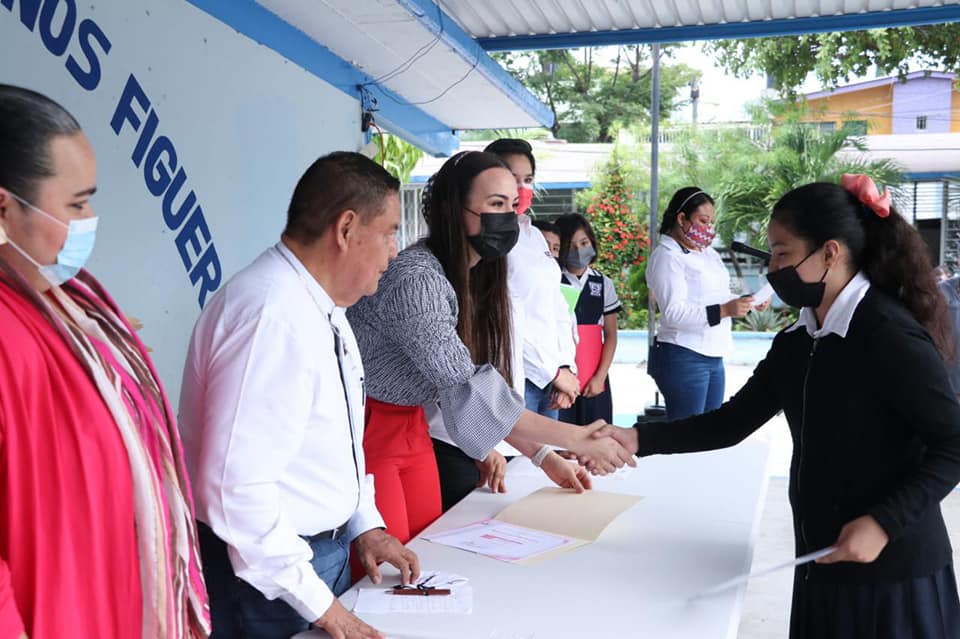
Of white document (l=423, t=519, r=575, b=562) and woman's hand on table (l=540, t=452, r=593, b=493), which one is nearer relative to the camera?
white document (l=423, t=519, r=575, b=562)

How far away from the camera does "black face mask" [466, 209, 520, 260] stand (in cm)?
245

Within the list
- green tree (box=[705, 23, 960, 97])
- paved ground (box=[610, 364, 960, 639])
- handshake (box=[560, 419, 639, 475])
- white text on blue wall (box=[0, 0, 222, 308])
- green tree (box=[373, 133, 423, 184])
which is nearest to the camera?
handshake (box=[560, 419, 639, 475])

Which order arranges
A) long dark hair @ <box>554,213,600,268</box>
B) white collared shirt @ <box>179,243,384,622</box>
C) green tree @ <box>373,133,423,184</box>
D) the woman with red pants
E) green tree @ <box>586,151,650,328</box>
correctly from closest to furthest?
white collared shirt @ <box>179,243,384,622</box>
the woman with red pants
long dark hair @ <box>554,213,600,268</box>
green tree @ <box>373,133,423,184</box>
green tree @ <box>586,151,650,328</box>

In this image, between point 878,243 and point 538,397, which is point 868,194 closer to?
Answer: point 878,243

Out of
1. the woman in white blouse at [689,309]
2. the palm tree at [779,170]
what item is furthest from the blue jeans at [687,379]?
the palm tree at [779,170]

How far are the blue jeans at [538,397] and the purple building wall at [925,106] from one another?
21.5 meters

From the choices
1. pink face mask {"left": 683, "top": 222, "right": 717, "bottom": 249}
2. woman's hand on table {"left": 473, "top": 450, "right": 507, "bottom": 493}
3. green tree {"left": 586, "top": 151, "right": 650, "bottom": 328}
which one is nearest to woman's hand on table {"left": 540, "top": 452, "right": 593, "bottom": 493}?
woman's hand on table {"left": 473, "top": 450, "right": 507, "bottom": 493}

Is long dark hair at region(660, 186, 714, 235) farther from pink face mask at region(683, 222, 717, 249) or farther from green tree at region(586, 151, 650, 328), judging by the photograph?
green tree at region(586, 151, 650, 328)

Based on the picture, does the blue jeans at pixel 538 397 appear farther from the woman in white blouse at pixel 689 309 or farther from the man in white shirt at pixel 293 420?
the man in white shirt at pixel 293 420

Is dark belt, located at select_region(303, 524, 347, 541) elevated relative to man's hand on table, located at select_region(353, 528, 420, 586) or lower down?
elevated

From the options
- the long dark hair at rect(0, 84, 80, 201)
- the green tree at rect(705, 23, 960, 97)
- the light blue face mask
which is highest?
the green tree at rect(705, 23, 960, 97)

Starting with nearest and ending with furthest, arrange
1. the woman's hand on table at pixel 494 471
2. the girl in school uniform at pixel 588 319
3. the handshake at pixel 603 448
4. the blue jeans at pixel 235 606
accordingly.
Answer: the blue jeans at pixel 235 606
the handshake at pixel 603 448
the woman's hand on table at pixel 494 471
the girl in school uniform at pixel 588 319

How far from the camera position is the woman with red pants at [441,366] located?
84.6 inches

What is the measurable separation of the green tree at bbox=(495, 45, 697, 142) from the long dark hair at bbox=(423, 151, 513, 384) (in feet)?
63.6
